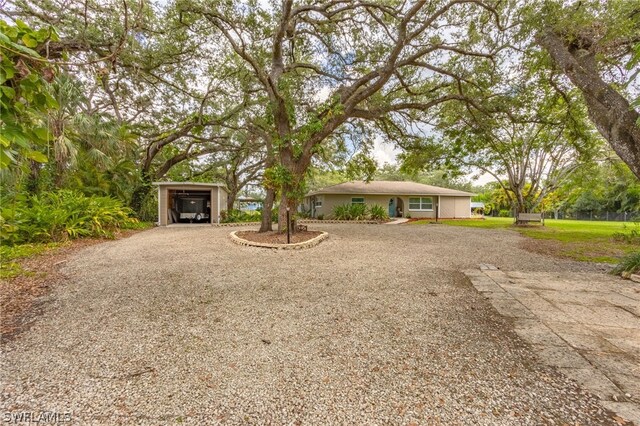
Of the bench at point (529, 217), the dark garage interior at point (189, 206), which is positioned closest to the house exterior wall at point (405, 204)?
the bench at point (529, 217)

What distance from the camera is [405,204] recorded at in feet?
78.1

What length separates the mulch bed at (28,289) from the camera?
3064mm

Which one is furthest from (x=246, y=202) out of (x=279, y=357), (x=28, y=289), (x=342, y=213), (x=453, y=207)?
(x=279, y=357)

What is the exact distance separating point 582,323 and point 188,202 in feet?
69.1

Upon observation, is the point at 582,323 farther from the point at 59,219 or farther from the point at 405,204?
the point at 405,204

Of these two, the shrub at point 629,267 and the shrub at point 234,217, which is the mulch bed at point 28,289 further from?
the shrub at point 234,217

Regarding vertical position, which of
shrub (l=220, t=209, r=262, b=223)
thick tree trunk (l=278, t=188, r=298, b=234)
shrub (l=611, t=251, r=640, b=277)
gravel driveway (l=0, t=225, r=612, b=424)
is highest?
thick tree trunk (l=278, t=188, r=298, b=234)

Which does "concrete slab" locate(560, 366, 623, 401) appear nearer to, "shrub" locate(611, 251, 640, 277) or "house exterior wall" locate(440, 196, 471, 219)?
"shrub" locate(611, 251, 640, 277)

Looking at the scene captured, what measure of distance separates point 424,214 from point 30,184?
23299 mm

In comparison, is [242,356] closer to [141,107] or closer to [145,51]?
[145,51]

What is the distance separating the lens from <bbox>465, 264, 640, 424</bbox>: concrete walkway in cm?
213

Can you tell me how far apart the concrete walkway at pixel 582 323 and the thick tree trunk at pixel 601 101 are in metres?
2.42

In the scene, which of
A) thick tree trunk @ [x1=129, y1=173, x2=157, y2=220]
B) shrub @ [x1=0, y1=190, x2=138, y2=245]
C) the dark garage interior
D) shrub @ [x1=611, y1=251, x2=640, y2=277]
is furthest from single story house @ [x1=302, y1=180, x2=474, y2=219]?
shrub @ [x1=611, y1=251, x2=640, y2=277]

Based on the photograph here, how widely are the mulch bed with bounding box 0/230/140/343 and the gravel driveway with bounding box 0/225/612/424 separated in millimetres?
173
